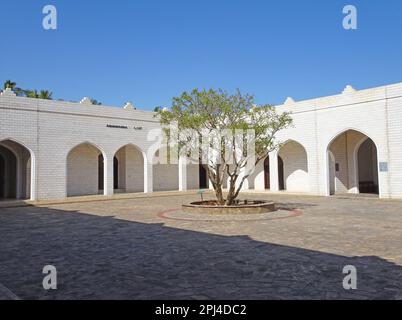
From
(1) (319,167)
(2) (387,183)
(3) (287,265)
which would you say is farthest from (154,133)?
(3) (287,265)

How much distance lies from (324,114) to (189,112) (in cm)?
1010

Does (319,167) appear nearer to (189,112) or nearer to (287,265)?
(189,112)

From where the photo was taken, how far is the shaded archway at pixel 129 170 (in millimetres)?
25880

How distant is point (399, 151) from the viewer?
17859 mm

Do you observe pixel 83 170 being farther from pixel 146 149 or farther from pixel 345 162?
pixel 345 162

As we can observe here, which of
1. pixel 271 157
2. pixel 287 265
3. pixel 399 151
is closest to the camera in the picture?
pixel 287 265

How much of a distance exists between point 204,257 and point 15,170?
18439mm

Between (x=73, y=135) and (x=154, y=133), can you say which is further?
(x=154, y=133)

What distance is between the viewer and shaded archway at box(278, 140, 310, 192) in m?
23.9

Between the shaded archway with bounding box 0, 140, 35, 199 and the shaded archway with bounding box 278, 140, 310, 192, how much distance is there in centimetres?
1541
